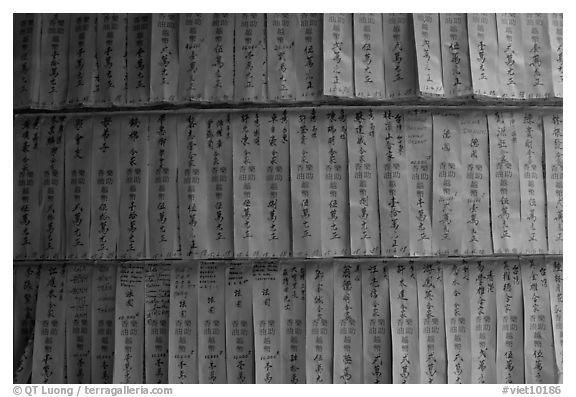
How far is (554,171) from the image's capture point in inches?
84.7

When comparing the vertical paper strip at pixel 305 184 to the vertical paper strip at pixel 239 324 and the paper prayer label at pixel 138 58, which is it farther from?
the paper prayer label at pixel 138 58

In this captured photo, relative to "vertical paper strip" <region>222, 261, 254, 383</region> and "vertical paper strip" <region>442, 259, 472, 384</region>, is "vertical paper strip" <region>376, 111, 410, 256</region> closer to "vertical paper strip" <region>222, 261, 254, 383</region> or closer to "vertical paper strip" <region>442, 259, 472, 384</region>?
"vertical paper strip" <region>442, 259, 472, 384</region>

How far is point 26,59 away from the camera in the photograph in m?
2.15

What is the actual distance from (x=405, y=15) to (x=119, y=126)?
126 centimetres

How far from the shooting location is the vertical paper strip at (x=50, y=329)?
210 centimetres

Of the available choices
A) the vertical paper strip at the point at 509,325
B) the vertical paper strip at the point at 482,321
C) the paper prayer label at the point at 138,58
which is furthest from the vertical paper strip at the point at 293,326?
the paper prayer label at the point at 138,58

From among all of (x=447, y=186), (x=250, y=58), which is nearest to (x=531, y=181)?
(x=447, y=186)

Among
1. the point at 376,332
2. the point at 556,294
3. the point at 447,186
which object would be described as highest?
the point at 447,186

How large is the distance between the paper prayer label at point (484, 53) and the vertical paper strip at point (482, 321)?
2.33ft

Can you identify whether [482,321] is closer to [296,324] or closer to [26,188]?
[296,324]

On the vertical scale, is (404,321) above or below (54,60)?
below

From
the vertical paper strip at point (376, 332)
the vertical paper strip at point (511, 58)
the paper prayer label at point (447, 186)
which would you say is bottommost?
the vertical paper strip at point (376, 332)

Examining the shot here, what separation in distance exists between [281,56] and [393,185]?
27.3 inches

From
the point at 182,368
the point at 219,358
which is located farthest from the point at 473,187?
the point at 182,368
